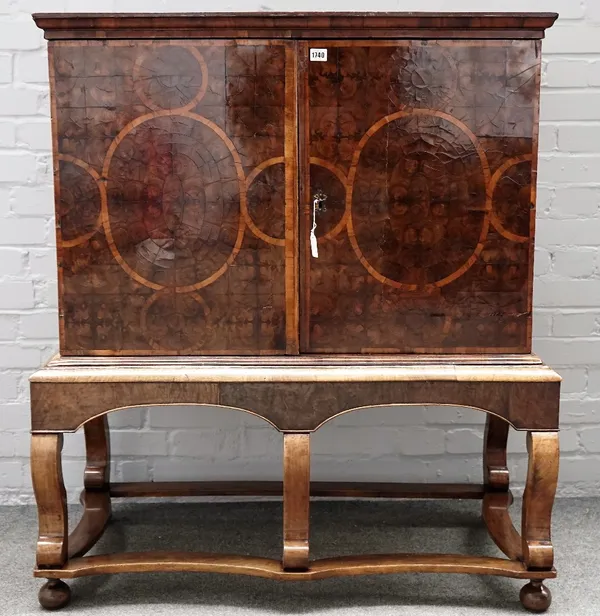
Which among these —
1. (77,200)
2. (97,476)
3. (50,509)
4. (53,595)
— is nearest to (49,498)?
(50,509)

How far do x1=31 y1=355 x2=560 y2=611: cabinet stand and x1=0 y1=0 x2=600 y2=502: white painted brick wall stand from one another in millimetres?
662

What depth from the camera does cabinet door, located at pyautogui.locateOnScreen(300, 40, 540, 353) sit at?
1782 millimetres

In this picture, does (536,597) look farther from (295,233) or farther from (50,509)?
(50,509)

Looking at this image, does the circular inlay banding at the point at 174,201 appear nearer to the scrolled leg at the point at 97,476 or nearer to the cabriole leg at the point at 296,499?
the cabriole leg at the point at 296,499

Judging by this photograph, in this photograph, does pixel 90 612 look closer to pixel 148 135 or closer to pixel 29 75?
pixel 148 135

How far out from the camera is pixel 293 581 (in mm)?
2047

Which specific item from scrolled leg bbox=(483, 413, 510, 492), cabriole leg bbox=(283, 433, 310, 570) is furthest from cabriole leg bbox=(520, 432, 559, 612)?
cabriole leg bbox=(283, 433, 310, 570)

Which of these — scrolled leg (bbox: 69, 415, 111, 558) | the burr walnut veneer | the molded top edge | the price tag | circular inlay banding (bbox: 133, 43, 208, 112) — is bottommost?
scrolled leg (bbox: 69, 415, 111, 558)

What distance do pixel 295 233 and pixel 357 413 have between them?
2.98ft

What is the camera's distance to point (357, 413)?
100 inches

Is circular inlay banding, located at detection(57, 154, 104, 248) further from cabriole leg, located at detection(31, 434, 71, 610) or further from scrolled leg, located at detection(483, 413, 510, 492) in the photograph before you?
scrolled leg, located at detection(483, 413, 510, 492)

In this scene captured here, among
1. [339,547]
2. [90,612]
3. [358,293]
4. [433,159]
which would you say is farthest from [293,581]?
[433,159]

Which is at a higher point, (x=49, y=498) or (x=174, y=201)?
(x=174, y=201)

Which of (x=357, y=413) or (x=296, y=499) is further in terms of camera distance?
(x=357, y=413)
